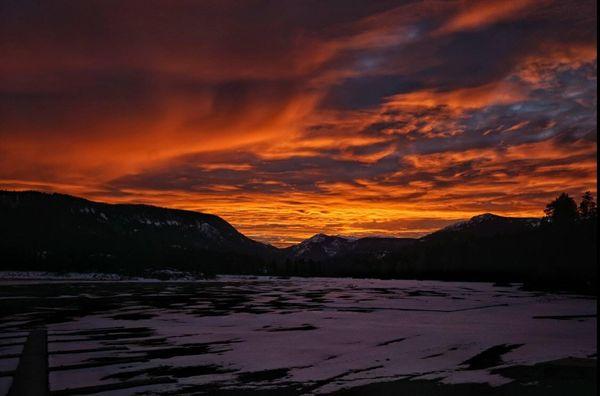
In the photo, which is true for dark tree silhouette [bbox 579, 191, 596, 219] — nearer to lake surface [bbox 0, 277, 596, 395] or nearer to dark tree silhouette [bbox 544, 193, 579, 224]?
dark tree silhouette [bbox 544, 193, 579, 224]

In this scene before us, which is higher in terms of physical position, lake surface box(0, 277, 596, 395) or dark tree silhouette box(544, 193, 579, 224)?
dark tree silhouette box(544, 193, 579, 224)

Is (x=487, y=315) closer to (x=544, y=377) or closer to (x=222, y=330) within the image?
(x=222, y=330)

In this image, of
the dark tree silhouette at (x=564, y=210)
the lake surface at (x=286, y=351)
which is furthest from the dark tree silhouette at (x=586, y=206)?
the lake surface at (x=286, y=351)

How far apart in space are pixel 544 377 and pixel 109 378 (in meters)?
11.3

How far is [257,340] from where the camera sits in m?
20.8

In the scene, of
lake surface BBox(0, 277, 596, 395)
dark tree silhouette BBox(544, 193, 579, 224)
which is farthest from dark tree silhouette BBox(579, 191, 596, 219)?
lake surface BBox(0, 277, 596, 395)

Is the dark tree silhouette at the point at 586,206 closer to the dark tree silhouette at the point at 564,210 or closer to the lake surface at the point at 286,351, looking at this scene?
the dark tree silhouette at the point at 564,210

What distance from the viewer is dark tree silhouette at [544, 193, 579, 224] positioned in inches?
5285

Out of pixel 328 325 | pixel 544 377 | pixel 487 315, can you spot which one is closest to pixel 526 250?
pixel 487 315

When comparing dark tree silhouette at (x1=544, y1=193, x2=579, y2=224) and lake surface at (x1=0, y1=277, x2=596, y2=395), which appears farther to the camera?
dark tree silhouette at (x1=544, y1=193, x2=579, y2=224)

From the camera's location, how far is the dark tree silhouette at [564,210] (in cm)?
13425

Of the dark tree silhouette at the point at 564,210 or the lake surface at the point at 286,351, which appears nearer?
the lake surface at the point at 286,351

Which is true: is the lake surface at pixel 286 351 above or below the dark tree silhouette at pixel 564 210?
below

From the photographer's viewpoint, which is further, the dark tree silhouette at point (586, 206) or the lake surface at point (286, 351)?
the dark tree silhouette at point (586, 206)
